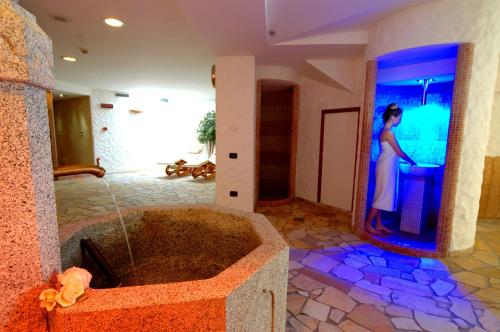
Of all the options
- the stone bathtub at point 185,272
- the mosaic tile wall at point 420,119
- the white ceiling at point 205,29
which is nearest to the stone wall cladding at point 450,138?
the mosaic tile wall at point 420,119

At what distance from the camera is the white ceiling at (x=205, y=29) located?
2842mm

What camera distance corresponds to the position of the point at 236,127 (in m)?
4.45

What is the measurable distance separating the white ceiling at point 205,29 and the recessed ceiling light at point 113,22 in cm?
9

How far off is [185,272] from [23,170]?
171 centimetres

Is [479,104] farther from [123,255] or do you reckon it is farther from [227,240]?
[123,255]

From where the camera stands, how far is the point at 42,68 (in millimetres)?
1030

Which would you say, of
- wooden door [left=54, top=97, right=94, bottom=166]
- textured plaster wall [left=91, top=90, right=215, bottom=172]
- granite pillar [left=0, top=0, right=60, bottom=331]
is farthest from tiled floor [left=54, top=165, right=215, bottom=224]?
granite pillar [left=0, top=0, right=60, bottom=331]

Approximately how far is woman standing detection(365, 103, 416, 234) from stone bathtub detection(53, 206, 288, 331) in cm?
232

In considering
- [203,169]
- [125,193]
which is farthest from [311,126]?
[125,193]

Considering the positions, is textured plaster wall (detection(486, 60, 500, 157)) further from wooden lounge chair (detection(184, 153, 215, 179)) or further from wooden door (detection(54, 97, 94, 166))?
wooden door (detection(54, 97, 94, 166))

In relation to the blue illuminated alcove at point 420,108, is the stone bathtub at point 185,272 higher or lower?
lower

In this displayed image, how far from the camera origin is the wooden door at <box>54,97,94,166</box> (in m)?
8.46

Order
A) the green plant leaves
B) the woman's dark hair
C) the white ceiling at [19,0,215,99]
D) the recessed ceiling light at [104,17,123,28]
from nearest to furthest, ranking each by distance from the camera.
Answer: the white ceiling at [19,0,215,99] → the recessed ceiling light at [104,17,123,28] → the woman's dark hair → the green plant leaves

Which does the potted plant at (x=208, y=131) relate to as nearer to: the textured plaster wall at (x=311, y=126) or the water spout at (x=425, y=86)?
the textured plaster wall at (x=311, y=126)
